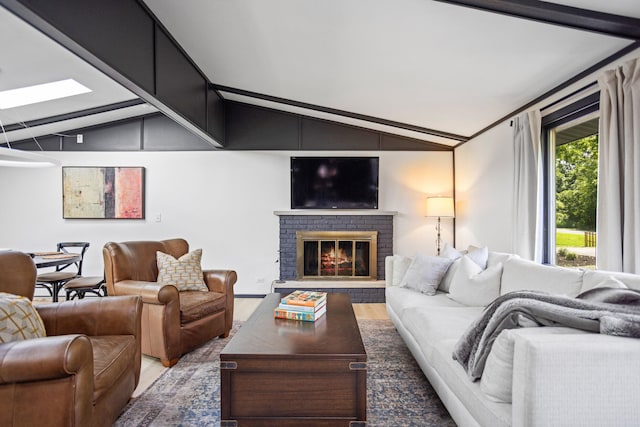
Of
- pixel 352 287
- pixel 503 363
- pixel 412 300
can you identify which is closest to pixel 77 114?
pixel 352 287

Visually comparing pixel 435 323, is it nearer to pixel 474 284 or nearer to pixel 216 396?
pixel 474 284

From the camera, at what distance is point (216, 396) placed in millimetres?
2236

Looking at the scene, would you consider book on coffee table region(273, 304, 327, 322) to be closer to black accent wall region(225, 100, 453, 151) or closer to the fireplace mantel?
the fireplace mantel

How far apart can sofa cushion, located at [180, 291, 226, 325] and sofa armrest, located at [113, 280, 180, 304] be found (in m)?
0.17

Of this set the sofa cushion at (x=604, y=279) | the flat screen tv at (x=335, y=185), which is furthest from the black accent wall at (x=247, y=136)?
the sofa cushion at (x=604, y=279)

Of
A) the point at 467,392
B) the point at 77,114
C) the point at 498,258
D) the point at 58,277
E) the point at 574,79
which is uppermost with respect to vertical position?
the point at 77,114

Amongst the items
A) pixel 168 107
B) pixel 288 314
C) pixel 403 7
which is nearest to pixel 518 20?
pixel 403 7

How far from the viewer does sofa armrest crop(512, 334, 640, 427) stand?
1162 mm

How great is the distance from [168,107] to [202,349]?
210 cm

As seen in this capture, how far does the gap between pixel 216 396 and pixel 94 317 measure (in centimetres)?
89

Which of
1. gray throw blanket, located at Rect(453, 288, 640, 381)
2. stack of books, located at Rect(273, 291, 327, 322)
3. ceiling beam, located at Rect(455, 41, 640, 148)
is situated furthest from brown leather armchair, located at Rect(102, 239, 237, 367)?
ceiling beam, located at Rect(455, 41, 640, 148)

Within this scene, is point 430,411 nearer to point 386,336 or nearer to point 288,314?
point 288,314

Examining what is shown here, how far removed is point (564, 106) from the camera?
2865mm

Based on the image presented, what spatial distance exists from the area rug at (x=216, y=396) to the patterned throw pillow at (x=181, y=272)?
606mm
